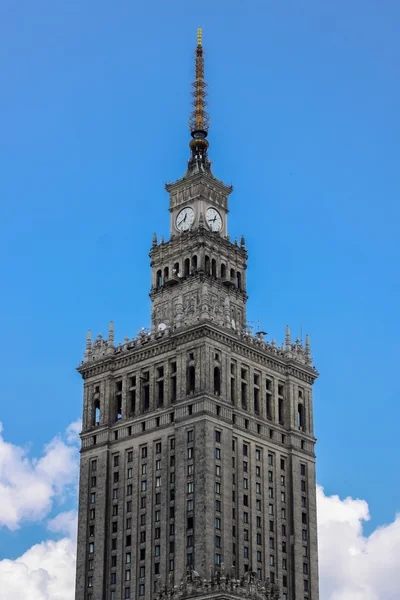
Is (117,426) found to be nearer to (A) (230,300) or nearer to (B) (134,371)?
(B) (134,371)

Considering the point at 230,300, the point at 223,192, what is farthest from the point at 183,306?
the point at 223,192

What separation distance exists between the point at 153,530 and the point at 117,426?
16.2 meters

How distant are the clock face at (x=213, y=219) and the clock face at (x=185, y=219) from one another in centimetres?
228

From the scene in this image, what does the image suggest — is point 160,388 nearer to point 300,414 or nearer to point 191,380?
point 191,380

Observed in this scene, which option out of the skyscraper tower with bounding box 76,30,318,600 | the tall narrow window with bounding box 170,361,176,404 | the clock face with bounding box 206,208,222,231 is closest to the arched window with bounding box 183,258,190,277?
the skyscraper tower with bounding box 76,30,318,600

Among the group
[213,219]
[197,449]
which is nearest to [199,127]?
[213,219]

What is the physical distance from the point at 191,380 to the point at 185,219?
2956 centimetres

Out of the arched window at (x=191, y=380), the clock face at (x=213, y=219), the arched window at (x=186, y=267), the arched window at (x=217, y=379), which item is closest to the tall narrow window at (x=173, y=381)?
the arched window at (x=191, y=380)

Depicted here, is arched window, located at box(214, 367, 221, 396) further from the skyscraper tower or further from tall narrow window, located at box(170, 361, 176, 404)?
tall narrow window, located at box(170, 361, 176, 404)

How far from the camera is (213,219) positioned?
182m

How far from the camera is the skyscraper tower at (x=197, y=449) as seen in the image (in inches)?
6078

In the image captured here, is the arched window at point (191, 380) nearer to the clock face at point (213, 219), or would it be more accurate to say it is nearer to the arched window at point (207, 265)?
the arched window at point (207, 265)

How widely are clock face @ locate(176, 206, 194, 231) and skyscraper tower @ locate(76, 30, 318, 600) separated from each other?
47cm

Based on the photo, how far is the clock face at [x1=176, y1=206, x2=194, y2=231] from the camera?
181m
